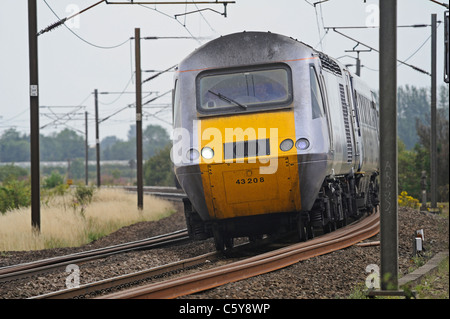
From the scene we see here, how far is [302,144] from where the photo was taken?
12375 millimetres

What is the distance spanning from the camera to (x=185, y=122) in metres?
12.9

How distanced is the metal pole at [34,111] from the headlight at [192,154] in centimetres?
888

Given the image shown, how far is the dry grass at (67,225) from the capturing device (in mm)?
18812

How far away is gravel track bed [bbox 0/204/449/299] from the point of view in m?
9.20

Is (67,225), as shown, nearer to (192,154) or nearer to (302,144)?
(192,154)

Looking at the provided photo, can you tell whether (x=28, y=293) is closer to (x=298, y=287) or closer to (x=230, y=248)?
(x=298, y=287)

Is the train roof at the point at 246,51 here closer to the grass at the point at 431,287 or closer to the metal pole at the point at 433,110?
the grass at the point at 431,287

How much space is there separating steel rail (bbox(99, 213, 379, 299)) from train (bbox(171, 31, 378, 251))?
2.46ft

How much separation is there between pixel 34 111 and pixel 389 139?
14002 millimetres

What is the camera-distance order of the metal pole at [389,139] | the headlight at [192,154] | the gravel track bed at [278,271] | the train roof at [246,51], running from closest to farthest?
1. the metal pole at [389,139]
2. the gravel track bed at [278,271]
3. the headlight at [192,154]
4. the train roof at [246,51]

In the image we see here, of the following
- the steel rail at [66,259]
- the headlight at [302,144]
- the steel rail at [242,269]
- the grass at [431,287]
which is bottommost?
the steel rail at [66,259]

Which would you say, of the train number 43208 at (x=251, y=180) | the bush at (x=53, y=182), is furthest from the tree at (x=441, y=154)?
the train number 43208 at (x=251, y=180)
